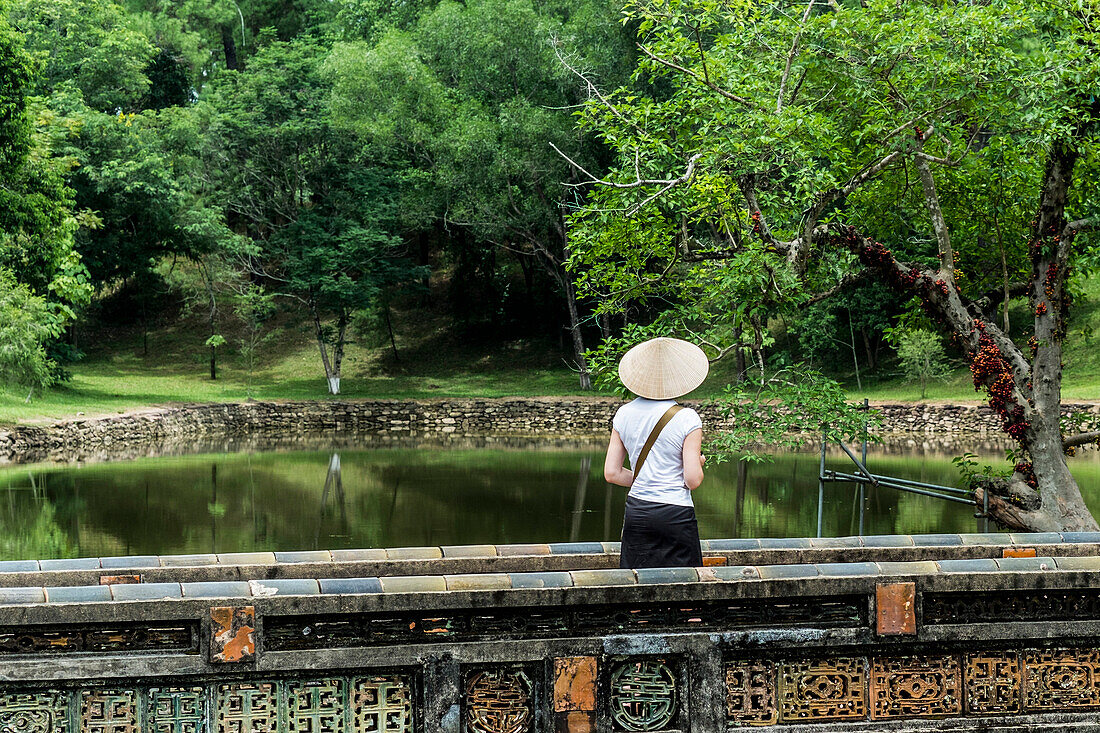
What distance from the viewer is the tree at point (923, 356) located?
28.0 meters

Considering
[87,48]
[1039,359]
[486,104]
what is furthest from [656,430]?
[87,48]

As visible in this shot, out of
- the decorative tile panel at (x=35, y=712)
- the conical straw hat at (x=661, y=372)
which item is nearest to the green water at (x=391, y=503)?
the conical straw hat at (x=661, y=372)

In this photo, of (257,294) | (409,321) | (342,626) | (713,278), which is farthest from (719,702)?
(409,321)

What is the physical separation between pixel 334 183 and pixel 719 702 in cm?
3266

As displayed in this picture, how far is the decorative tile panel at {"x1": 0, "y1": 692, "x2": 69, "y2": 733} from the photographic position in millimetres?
3689

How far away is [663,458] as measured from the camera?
4797 mm

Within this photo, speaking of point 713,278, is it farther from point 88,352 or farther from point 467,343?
point 88,352

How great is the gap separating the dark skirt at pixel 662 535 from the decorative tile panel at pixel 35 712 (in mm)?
2369

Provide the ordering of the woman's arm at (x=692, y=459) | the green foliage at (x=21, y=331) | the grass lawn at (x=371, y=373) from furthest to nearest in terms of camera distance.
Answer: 1. the grass lawn at (x=371, y=373)
2. the green foliage at (x=21, y=331)
3. the woman's arm at (x=692, y=459)

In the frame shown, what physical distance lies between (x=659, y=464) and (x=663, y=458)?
33mm

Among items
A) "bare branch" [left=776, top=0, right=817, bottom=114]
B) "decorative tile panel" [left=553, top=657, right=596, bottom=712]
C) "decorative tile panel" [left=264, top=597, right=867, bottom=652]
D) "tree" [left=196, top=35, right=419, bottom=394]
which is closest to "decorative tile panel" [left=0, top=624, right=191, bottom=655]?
"decorative tile panel" [left=264, top=597, right=867, bottom=652]

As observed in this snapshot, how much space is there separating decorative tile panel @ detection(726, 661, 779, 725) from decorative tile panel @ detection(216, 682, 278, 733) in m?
1.71

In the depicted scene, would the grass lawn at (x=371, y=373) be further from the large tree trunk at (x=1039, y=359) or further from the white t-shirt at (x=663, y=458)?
the white t-shirt at (x=663, y=458)

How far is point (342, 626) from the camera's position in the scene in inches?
153
